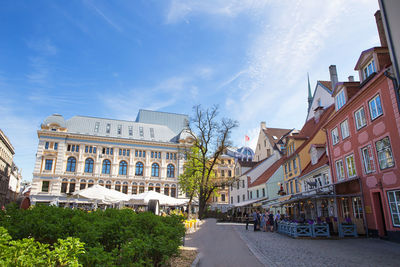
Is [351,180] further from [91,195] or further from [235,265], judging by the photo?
[91,195]

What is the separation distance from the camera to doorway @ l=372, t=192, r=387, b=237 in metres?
15.2

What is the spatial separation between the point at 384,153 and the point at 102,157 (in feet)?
181

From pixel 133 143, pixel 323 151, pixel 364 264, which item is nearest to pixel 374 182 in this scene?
pixel 364 264

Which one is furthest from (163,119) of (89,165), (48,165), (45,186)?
(45,186)

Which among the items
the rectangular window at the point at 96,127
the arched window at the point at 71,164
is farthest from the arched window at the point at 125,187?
the rectangular window at the point at 96,127

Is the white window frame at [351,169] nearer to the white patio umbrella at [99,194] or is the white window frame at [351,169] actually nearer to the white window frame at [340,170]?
the white window frame at [340,170]

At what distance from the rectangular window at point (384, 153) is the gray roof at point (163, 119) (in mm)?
65025

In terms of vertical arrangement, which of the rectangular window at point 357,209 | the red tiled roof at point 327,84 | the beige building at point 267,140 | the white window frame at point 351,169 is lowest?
the rectangular window at point 357,209

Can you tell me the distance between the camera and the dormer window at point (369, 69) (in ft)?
54.4

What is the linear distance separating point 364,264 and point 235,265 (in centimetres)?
416

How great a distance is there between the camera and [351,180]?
685 inches

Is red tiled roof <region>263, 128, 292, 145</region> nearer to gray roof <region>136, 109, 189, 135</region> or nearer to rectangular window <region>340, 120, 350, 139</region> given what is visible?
rectangular window <region>340, 120, 350, 139</region>

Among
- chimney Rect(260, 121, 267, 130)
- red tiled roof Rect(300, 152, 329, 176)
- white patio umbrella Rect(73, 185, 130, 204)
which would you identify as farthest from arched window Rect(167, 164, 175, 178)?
red tiled roof Rect(300, 152, 329, 176)

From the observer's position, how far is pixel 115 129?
65.2m
